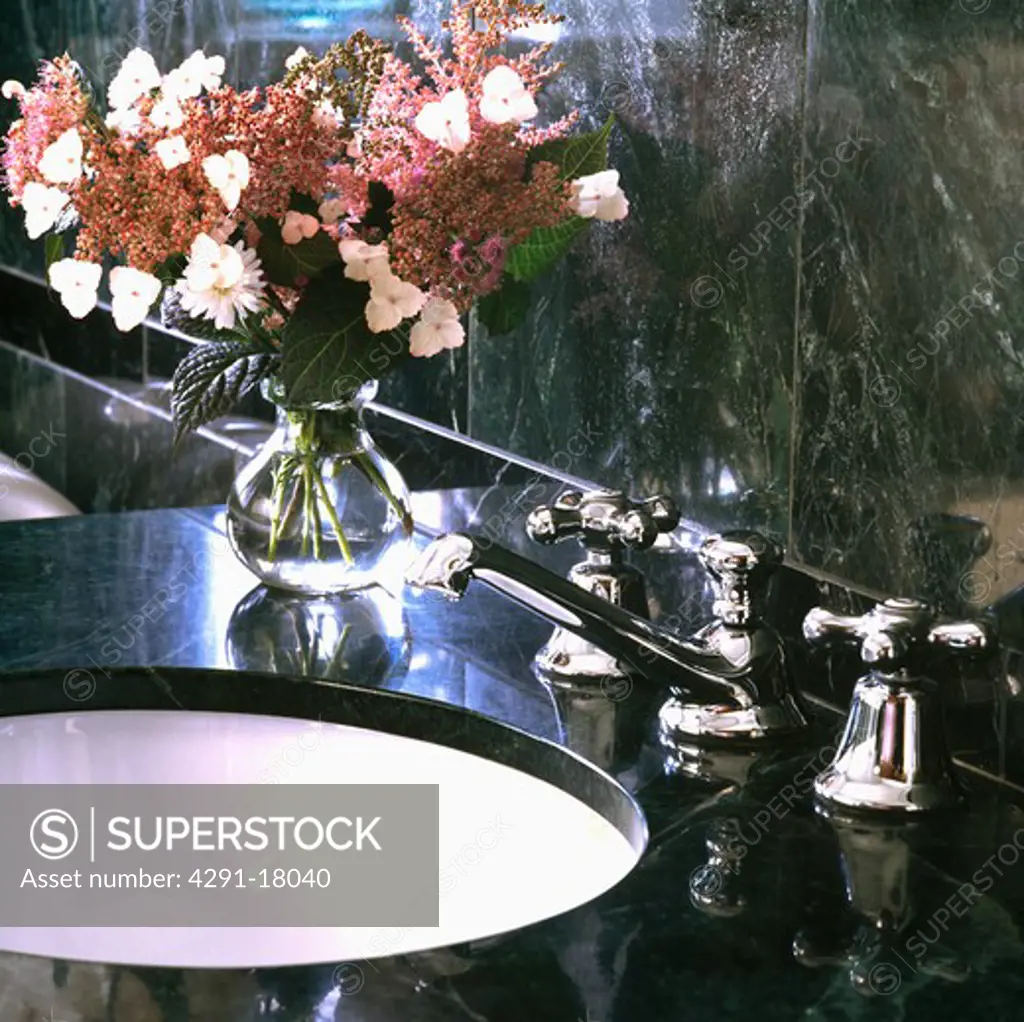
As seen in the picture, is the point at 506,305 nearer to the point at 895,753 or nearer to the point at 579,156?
the point at 579,156

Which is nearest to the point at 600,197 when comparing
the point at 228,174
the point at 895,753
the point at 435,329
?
the point at 435,329

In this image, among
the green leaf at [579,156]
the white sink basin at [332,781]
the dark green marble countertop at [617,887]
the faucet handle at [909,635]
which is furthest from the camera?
the green leaf at [579,156]

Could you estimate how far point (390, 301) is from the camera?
1381 millimetres

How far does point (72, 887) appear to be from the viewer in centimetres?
132

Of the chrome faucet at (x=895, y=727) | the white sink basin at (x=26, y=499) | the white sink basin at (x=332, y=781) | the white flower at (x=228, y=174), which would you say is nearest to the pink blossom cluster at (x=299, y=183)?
the white flower at (x=228, y=174)

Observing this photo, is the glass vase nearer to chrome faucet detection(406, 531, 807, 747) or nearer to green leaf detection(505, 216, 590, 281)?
green leaf detection(505, 216, 590, 281)

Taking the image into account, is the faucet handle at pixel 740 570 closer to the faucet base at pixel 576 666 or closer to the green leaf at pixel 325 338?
the faucet base at pixel 576 666

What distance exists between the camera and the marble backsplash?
1.17 metres

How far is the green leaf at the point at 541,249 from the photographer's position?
1443mm

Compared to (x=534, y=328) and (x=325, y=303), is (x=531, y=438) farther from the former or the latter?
(x=325, y=303)

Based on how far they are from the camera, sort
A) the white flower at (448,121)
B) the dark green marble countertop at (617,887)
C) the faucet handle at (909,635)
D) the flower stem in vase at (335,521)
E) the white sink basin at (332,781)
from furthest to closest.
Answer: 1. the flower stem in vase at (335,521)
2. the white flower at (448,121)
3. the white sink basin at (332,781)
4. the faucet handle at (909,635)
5. the dark green marble countertop at (617,887)

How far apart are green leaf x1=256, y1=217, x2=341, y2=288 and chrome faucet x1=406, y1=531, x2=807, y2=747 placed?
27cm

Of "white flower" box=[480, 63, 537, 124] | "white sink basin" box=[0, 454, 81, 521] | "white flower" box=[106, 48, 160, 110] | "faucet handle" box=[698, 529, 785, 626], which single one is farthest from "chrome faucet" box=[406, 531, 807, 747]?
"white sink basin" box=[0, 454, 81, 521]

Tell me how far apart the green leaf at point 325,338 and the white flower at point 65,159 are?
0.19 meters
